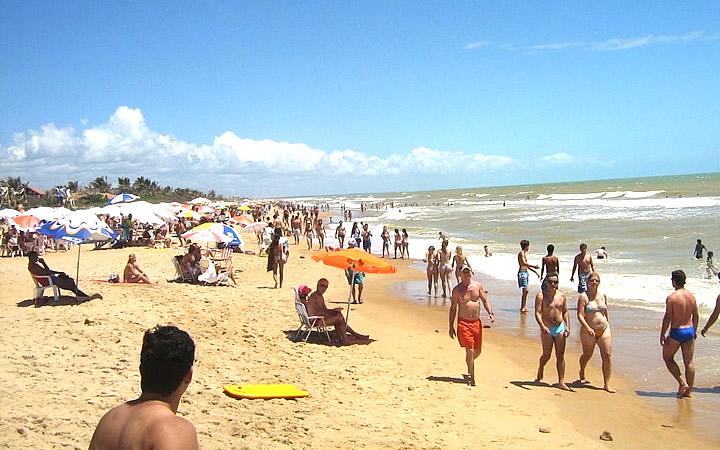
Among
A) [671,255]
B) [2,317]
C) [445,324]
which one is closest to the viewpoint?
[2,317]

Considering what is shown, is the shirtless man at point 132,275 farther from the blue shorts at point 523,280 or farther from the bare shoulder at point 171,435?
the bare shoulder at point 171,435

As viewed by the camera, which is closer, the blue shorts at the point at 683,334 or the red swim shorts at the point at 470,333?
the blue shorts at the point at 683,334

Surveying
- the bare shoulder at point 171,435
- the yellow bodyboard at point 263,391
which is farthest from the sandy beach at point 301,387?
the bare shoulder at point 171,435

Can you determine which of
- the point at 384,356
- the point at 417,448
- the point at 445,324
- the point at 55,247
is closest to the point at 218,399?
the point at 417,448

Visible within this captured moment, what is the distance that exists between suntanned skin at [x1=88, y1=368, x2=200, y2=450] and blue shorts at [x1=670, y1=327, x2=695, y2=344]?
6604mm

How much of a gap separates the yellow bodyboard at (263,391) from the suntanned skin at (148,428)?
4115 millimetres

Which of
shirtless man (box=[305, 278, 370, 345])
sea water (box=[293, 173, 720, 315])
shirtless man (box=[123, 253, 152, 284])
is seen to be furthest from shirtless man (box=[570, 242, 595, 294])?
shirtless man (box=[123, 253, 152, 284])

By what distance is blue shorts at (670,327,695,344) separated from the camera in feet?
23.3

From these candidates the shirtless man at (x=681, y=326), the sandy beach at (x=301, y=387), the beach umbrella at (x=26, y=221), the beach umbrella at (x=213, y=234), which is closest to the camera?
the sandy beach at (x=301, y=387)

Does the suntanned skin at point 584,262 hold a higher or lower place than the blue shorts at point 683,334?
higher

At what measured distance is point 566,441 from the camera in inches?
233

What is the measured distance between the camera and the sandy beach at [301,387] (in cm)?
552

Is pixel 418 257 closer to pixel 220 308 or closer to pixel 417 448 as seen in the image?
pixel 220 308

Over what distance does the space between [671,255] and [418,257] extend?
30.8 ft
